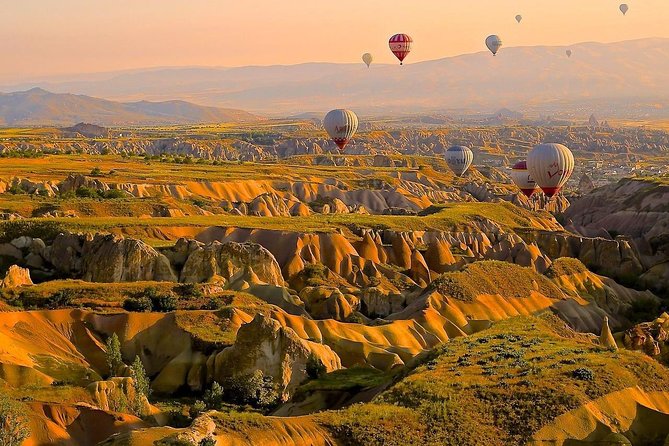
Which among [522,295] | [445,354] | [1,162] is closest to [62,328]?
[445,354]

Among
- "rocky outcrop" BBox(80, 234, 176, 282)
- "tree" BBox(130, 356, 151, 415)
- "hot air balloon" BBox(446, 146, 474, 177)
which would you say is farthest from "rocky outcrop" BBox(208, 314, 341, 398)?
"hot air balloon" BBox(446, 146, 474, 177)

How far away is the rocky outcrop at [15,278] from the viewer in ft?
182

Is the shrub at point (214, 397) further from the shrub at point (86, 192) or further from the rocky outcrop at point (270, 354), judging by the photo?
the shrub at point (86, 192)

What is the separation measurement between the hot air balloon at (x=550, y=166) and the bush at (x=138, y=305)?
159 feet

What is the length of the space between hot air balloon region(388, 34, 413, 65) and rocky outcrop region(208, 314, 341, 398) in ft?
309

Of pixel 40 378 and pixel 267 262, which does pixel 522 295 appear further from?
pixel 40 378

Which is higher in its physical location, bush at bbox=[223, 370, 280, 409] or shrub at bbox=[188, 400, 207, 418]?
shrub at bbox=[188, 400, 207, 418]

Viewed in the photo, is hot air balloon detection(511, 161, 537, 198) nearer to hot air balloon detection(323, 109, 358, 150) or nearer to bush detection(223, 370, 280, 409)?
hot air balloon detection(323, 109, 358, 150)

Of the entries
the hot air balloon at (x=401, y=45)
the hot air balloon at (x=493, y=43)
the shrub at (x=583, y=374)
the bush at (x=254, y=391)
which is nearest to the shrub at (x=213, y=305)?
the bush at (x=254, y=391)

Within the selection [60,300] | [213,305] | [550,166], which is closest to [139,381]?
[213,305]

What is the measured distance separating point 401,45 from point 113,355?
9668cm

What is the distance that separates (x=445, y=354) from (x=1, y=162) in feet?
318

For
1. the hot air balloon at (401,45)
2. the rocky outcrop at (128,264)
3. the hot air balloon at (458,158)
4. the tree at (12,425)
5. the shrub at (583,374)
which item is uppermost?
the hot air balloon at (401,45)

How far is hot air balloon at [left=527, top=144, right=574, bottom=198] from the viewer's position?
91062 mm
